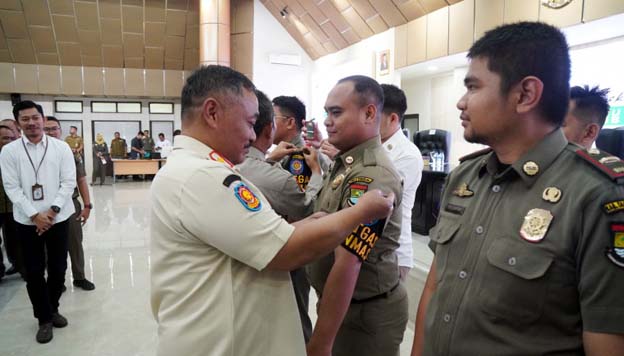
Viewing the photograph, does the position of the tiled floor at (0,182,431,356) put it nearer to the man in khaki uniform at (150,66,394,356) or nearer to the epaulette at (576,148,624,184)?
the man in khaki uniform at (150,66,394,356)

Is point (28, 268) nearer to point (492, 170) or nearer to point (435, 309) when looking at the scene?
point (435, 309)

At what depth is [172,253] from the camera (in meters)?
1.02

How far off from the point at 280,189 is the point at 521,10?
4.63 meters

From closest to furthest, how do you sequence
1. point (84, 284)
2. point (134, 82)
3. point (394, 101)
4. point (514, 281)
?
point (514, 281) → point (394, 101) → point (84, 284) → point (134, 82)

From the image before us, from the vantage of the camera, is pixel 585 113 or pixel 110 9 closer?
pixel 585 113

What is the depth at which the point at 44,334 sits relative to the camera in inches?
107

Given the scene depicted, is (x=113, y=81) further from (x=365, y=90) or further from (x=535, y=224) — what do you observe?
(x=535, y=224)

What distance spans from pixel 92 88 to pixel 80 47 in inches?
52.8

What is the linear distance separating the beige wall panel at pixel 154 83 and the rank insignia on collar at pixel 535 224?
13026 millimetres

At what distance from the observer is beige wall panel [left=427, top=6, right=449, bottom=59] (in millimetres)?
5922

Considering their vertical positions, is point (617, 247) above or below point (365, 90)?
below

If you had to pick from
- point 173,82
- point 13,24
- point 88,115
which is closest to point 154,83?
point 173,82

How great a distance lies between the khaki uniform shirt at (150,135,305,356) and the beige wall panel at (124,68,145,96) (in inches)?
496

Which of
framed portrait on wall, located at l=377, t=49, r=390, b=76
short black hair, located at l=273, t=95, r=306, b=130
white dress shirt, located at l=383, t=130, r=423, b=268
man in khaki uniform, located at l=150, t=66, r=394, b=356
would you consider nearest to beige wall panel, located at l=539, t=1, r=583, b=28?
framed portrait on wall, located at l=377, t=49, r=390, b=76
